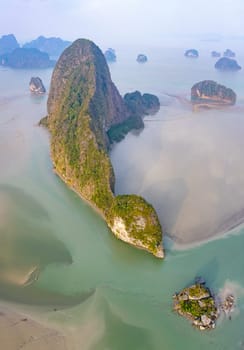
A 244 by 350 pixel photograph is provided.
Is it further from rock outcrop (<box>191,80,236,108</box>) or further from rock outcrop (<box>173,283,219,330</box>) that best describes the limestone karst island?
rock outcrop (<box>191,80,236,108</box>)

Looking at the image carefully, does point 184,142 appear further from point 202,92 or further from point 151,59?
point 151,59

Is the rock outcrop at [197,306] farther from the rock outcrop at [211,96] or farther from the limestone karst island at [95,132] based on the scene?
the rock outcrop at [211,96]

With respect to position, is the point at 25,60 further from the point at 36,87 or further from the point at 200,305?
the point at 200,305

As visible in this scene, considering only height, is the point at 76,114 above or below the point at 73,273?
above

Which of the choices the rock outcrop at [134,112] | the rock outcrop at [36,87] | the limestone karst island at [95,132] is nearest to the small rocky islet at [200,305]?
the limestone karst island at [95,132]

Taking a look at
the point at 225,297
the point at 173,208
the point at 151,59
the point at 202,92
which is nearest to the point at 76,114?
the point at 173,208

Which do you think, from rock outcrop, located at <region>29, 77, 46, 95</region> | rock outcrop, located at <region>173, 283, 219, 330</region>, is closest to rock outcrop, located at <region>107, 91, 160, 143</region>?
rock outcrop, located at <region>29, 77, 46, 95</region>

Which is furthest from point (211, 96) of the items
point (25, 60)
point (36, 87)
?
point (25, 60)
